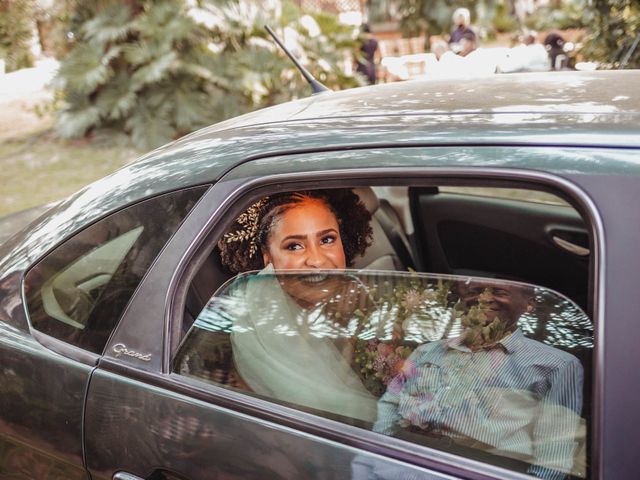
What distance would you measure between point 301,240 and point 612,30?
4.72 metres

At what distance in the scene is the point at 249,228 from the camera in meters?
1.83

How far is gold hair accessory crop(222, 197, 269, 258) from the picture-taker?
1747 millimetres

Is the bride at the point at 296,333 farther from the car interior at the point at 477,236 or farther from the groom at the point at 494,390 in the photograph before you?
the car interior at the point at 477,236

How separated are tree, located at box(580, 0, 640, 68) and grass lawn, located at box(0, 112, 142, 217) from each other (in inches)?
200

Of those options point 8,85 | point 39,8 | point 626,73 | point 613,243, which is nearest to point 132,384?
point 613,243

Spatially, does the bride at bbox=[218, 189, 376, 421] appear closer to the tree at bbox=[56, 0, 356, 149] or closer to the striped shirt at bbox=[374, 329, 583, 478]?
the striped shirt at bbox=[374, 329, 583, 478]

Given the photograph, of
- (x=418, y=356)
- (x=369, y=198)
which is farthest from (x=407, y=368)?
(x=369, y=198)

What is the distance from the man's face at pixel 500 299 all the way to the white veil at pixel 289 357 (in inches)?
11.0

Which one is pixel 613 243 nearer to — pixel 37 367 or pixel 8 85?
pixel 37 367

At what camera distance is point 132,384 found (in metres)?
1.47

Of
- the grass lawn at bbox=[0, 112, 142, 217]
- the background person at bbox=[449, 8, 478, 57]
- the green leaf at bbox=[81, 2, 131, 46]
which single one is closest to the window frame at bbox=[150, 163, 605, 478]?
the grass lawn at bbox=[0, 112, 142, 217]

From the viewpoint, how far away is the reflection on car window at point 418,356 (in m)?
1.17

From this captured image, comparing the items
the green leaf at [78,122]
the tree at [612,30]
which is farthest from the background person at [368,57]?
the tree at [612,30]

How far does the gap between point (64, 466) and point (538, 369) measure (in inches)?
42.5
